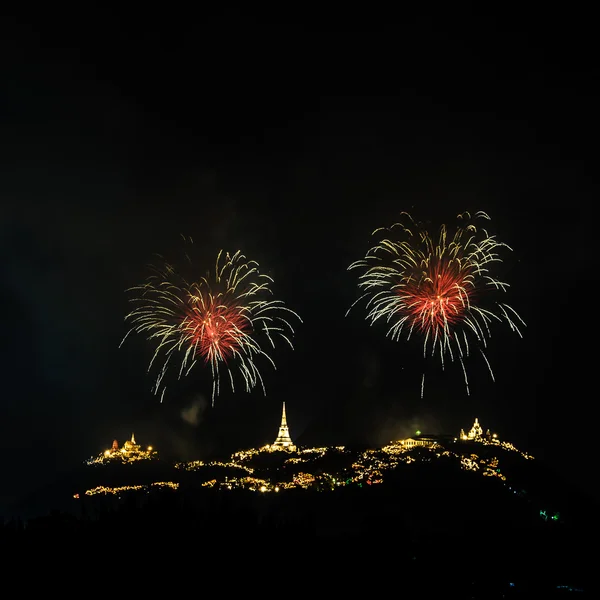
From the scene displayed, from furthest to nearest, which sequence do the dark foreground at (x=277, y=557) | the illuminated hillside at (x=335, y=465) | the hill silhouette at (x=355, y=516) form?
the illuminated hillside at (x=335, y=465)
the hill silhouette at (x=355, y=516)
the dark foreground at (x=277, y=557)

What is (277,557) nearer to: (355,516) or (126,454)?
(355,516)

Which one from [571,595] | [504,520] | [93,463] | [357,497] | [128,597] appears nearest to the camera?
[128,597]

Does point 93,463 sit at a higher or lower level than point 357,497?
lower

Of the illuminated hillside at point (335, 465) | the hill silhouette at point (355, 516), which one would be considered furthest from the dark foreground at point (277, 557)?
the illuminated hillside at point (335, 465)

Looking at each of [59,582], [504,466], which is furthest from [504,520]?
[59,582]

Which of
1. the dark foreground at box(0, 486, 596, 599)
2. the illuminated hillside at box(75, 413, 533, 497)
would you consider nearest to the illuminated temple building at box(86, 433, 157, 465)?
the illuminated hillside at box(75, 413, 533, 497)

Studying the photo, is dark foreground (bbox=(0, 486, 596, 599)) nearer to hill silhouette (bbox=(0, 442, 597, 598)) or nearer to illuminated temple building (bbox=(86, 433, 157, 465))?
hill silhouette (bbox=(0, 442, 597, 598))

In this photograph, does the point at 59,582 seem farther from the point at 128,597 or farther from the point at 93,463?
the point at 93,463

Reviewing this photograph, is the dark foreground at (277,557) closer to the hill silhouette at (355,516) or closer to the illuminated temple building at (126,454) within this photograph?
the hill silhouette at (355,516)

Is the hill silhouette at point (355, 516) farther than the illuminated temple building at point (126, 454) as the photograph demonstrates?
No

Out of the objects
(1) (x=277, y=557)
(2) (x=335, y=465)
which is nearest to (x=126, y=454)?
(2) (x=335, y=465)

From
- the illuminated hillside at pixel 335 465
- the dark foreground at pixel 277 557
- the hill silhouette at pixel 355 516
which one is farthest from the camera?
the illuminated hillside at pixel 335 465
